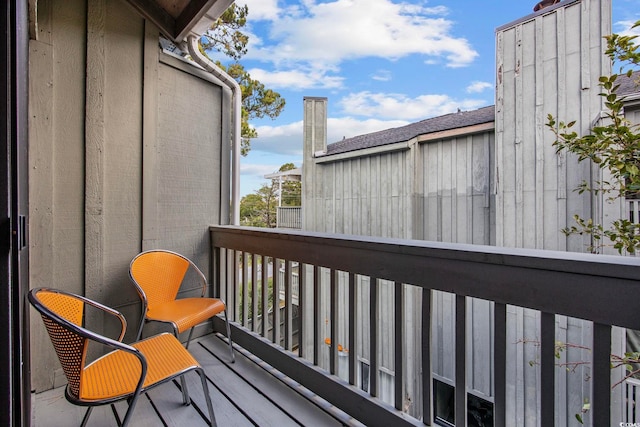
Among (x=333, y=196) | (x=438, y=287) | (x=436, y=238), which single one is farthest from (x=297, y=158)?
(x=438, y=287)

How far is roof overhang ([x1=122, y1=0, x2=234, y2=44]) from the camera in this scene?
2.10m

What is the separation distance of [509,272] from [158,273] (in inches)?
84.7

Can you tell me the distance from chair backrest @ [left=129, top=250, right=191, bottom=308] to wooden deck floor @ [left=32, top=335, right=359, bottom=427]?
59 cm

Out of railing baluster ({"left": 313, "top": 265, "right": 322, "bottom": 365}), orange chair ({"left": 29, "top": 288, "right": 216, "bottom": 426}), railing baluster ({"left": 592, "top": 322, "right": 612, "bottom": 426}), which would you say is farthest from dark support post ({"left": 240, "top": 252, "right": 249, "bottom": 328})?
railing baluster ({"left": 592, "top": 322, "right": 612, "bottom": 426})

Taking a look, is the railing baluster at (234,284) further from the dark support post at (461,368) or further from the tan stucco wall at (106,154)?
the dark support post at (461,368)

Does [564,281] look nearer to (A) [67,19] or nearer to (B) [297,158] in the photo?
(A) [67,19]

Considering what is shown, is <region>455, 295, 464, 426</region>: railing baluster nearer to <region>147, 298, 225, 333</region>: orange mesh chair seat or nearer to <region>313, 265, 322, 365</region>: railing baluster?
<region>313, 265, 322, 365</region>: railing baluster

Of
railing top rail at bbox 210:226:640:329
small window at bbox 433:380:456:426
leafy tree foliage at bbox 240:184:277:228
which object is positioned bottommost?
small window at bbox 433:380:456:426

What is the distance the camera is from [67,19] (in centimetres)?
186

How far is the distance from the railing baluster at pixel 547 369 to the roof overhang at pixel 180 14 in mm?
2408

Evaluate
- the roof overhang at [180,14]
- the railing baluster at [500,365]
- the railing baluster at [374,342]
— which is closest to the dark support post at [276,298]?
the railing baluster at [374,342]

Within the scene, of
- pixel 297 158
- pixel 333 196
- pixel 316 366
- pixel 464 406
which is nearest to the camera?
pixel 464 406

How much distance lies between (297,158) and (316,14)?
210cm

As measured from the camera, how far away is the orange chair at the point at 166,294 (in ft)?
6.26
